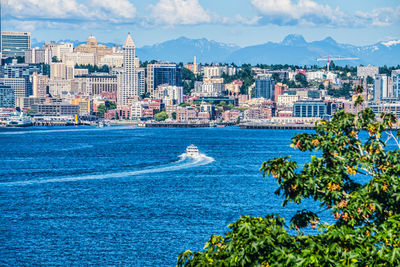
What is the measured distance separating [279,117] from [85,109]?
1306 inches

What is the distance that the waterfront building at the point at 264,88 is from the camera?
6014 inches

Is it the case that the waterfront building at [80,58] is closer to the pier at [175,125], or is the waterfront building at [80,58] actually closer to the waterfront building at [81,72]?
the waterfront building at [81,72]

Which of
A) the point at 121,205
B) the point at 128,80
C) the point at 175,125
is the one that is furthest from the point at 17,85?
the point at 121,205

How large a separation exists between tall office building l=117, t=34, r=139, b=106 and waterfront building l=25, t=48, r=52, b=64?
44.1 meters

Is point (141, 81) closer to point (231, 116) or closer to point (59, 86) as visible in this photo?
point (59, 86)

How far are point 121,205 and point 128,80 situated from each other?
125 m

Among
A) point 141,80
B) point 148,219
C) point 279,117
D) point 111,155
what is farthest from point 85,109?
point 148,219

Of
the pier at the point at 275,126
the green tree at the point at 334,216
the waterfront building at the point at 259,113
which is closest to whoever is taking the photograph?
the green tree at the point at 334,216

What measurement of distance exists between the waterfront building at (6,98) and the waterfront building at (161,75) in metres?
26.8

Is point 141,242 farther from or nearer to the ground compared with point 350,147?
nearer to the ground

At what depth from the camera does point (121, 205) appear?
27.0 m

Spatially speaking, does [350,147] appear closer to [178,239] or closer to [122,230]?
[178,239]

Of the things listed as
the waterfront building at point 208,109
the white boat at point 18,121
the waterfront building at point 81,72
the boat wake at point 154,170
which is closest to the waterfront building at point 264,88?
the waterfront building at point 208,109

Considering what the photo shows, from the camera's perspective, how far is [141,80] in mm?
158125
